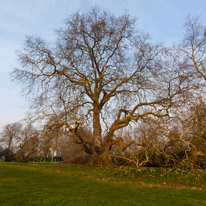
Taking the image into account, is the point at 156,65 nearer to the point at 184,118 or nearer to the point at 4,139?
the point at 184,118

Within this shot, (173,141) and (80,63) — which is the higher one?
(80,63)

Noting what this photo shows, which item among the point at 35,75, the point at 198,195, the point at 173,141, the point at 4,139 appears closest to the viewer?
the point at 198,195

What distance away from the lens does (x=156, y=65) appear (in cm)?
1127

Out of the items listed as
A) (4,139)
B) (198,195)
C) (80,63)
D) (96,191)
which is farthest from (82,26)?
(4,139)

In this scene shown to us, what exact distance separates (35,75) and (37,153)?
4.86 metres

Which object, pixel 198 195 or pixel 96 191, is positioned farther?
pixel 96 191

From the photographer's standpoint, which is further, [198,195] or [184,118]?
[184,118]

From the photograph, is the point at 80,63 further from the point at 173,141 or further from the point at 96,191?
the point at 96,191

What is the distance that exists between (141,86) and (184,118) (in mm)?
3136

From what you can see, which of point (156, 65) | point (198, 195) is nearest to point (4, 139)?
point (156, 65)

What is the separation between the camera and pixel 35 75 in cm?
1256

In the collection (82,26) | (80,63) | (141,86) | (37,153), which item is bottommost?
(37,153)

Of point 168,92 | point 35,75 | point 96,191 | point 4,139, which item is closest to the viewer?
point 96,191

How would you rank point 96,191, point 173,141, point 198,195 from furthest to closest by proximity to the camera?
point 173,141 < point 96,191 < point 198,195
